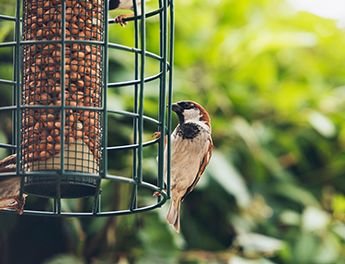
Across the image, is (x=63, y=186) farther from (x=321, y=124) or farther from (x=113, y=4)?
(x=321, y=124)

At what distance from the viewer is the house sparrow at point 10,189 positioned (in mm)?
3105

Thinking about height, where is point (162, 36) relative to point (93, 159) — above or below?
above

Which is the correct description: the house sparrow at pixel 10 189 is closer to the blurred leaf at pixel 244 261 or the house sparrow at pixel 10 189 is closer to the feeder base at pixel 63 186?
the feeder base at pixel 63 186

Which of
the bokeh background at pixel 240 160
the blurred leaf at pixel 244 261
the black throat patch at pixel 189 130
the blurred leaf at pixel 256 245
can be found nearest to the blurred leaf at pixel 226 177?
the bokeh background at pixel 240 160

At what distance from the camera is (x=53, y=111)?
10.5 ft

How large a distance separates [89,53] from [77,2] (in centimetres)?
18

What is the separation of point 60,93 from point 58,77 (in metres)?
0.08

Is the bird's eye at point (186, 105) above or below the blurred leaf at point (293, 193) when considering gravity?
above

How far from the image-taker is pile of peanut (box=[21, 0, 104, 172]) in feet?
10.4

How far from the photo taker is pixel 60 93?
3.11 metres

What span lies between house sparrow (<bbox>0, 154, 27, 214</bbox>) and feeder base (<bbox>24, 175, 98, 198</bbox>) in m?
0.04

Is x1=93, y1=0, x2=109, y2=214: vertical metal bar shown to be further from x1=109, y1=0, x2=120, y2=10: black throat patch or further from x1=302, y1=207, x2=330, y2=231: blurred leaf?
x1=302, y1=207, x2=330, y2=231: blurred leaf

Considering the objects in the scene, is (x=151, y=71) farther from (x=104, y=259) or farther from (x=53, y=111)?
(x=53, y=111)

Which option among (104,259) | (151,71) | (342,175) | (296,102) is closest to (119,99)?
(151,71)
